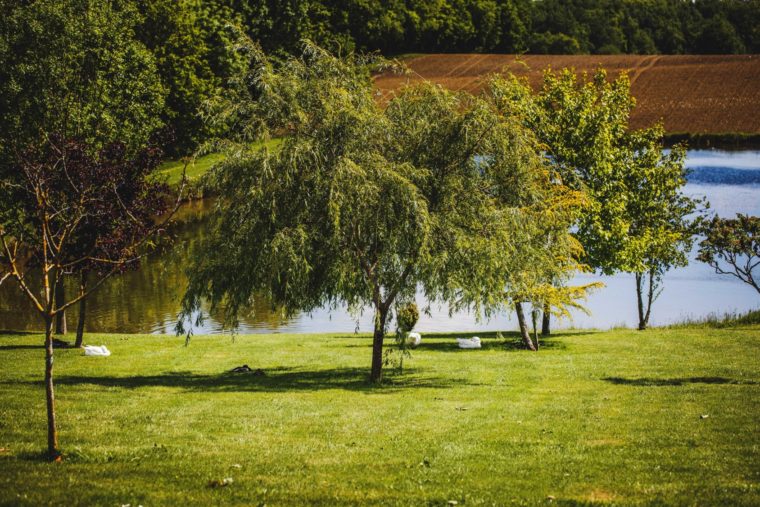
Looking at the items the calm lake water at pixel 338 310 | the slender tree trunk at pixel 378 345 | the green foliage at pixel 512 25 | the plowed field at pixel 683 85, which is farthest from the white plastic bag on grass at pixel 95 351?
the green foliage at pixel 512 25

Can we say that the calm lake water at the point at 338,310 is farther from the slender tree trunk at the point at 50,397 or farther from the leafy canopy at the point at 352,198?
the slender tree trunk at the point at 50,397

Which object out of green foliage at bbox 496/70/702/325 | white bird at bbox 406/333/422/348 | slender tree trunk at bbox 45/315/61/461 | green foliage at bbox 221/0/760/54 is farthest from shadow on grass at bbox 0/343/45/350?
green foliage at bbox 221/0/760/54

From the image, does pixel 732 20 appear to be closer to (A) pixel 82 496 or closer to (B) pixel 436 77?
(B) pixel 436 77

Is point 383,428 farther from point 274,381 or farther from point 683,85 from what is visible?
point 683,85

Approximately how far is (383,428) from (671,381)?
37.0ft

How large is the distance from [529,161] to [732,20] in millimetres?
138779

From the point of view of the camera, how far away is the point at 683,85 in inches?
3671

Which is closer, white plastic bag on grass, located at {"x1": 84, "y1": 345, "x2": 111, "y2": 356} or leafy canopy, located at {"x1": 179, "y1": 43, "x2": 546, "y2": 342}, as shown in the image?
leafy canopy, located at {"x1": 179, "y1": 43, "x2": 546, "y2": 342}

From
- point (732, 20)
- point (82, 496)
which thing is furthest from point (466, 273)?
point (732, 20)

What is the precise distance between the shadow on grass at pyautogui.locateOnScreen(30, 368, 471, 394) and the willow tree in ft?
3.69

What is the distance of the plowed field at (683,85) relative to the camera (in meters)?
84.7

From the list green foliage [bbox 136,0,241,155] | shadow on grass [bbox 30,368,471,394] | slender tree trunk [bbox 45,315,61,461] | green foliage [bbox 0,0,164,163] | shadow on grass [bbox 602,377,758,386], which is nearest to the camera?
slender tree trunk [bbox 45,315,61,461]

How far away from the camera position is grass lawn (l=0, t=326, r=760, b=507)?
11727 mm

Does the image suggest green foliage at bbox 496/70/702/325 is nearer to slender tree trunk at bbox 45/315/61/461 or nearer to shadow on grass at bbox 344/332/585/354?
shadow on grass at bbox 344/332/585/354
